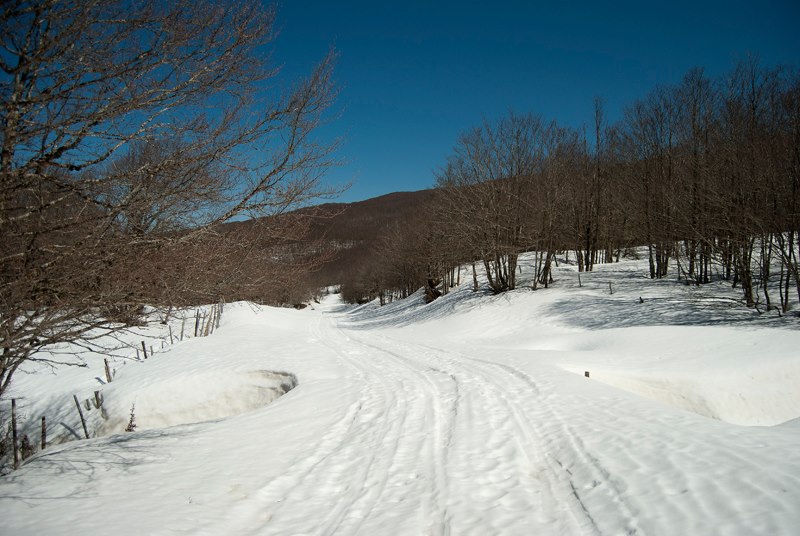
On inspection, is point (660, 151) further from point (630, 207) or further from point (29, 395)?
point (29, 395)

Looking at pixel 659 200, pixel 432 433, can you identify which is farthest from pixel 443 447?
pixel 659 200

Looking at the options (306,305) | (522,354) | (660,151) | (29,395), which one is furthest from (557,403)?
(306,305)

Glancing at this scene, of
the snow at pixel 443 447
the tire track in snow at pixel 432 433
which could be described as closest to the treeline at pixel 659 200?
the snow at pixel 443 447

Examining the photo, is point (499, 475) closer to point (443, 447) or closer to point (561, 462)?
point (561, 462)

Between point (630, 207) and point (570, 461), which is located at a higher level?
Answer: point (630, 207)

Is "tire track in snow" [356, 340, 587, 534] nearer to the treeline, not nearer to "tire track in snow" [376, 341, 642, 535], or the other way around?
"tire track in snow" [376, 341, 642, 535]

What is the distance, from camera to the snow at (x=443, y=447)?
133 inches

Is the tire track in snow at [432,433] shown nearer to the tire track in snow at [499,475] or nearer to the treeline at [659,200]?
the tire track in snow at [499,475]

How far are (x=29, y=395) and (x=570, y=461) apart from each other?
17025 millimetres

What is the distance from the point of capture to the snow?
3.37 meters

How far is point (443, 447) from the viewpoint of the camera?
496 centimetres

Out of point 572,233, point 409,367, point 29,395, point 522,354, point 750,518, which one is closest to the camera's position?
point 750,518

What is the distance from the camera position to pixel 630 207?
956 inches

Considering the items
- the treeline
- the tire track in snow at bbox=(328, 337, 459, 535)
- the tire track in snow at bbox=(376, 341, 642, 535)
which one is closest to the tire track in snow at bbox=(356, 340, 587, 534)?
the tire track in snow at bbox=(376, 341, 642, 535)
